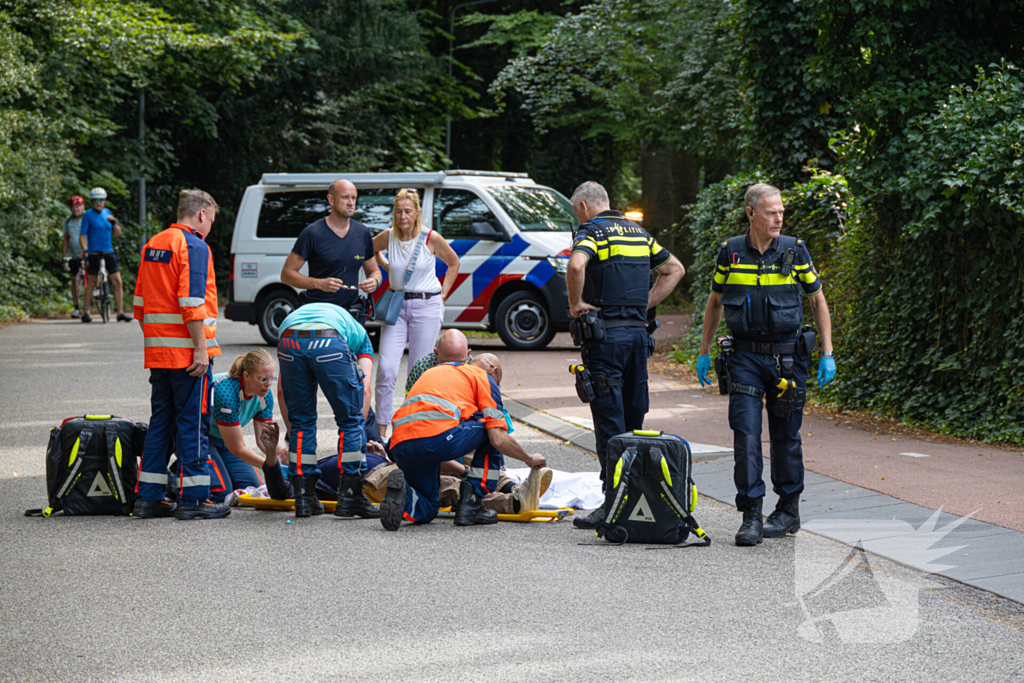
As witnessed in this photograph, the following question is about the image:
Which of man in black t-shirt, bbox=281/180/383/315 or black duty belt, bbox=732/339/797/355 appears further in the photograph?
man in black t-shirt, bbox=281/180/383/315

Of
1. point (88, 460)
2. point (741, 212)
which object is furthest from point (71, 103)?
point (88, 460)

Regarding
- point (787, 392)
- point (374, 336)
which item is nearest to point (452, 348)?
point (787, 392)

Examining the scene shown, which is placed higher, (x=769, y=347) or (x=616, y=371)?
(x=769, y=347)

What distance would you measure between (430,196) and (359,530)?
9.56 meters

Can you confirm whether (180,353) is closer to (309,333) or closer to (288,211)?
(309,333)

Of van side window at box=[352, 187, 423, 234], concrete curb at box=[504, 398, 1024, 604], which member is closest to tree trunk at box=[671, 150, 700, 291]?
van side window at box=[352, 187, 423, 234]

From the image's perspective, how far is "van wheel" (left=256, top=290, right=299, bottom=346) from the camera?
51.7ft

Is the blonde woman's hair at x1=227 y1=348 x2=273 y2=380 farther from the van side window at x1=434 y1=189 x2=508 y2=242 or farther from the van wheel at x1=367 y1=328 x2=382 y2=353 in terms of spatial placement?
the van wheel at x1=367 y1=328 x2=382 y2=353

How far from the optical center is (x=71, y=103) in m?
24.5

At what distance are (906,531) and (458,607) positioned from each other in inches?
98.9

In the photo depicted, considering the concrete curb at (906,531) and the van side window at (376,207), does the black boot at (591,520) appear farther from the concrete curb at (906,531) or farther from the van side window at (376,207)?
the van side window at (376,207)

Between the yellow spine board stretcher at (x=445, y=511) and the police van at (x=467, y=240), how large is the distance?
7.97m

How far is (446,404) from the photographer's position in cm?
629

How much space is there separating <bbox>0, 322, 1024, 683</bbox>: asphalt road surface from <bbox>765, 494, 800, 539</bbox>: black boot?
9cm
